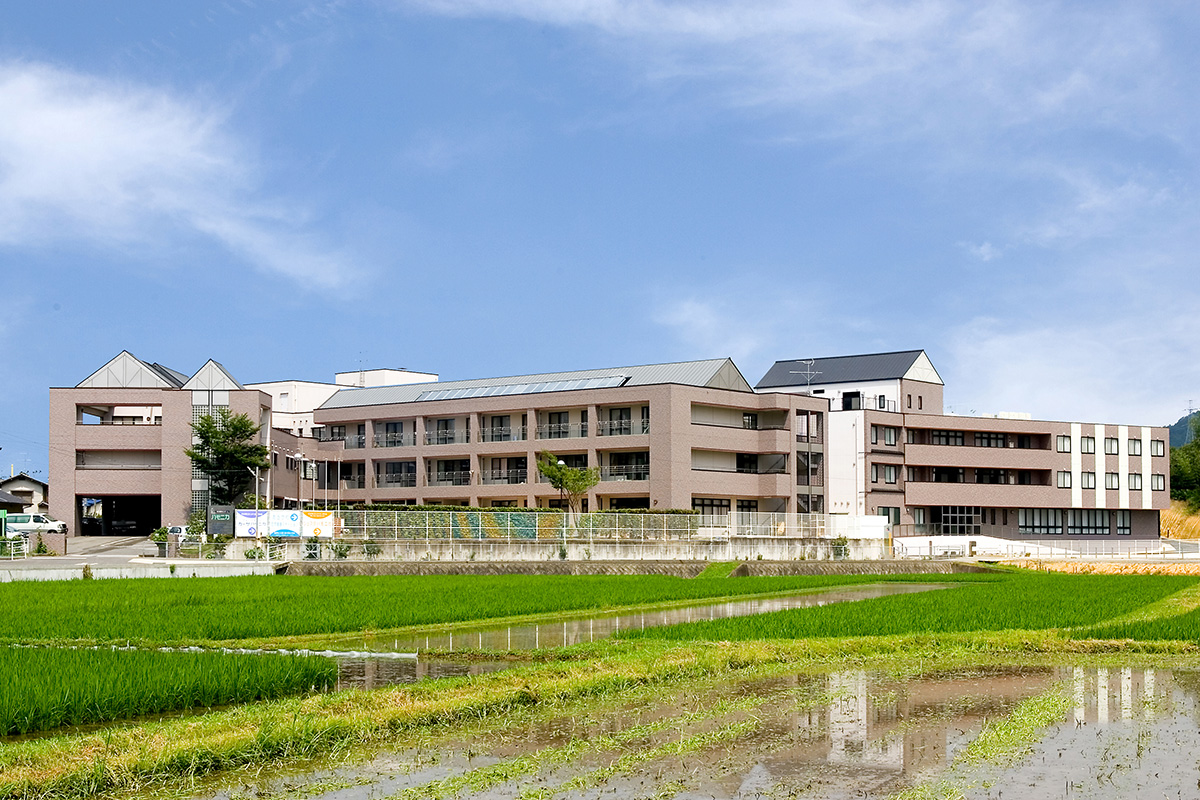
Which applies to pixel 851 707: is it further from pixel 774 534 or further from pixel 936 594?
pixel 774 534

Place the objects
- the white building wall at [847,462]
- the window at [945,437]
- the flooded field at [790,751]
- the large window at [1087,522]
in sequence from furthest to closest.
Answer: the large window at [1087,522], the window at [945,437], the white building wall at [847,462], the flooded field at [790,751]

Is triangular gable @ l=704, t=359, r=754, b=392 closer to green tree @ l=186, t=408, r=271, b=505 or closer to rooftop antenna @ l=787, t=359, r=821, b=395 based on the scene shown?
rooftop antenna @ l=787, t=359, r=821, b=395

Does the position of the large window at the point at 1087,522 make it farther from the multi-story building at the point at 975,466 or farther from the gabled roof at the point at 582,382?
the gabled roof at the point at 582,382

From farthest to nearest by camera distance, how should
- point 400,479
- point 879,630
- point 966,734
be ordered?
1. point 400,479
2. point 879,630
3. point 966,734

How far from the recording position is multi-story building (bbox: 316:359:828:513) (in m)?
63.8

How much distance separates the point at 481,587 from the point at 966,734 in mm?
21013

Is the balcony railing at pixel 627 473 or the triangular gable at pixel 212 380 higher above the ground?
the triangular gable at pixel 212 380

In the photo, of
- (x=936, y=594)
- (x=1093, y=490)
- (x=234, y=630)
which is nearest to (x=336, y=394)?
A: (x=1093, y=490)

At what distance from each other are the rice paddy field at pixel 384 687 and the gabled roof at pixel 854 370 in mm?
50571

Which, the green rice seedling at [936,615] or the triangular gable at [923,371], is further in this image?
the triangular gable at [923,371]

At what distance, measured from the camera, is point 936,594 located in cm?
2833

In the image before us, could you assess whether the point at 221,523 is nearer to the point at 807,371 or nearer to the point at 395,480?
the point at 395,480

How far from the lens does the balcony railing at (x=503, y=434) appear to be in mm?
68625

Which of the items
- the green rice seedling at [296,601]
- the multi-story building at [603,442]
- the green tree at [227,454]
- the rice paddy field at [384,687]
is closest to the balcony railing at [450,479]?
the multi-story building at [603,442]
